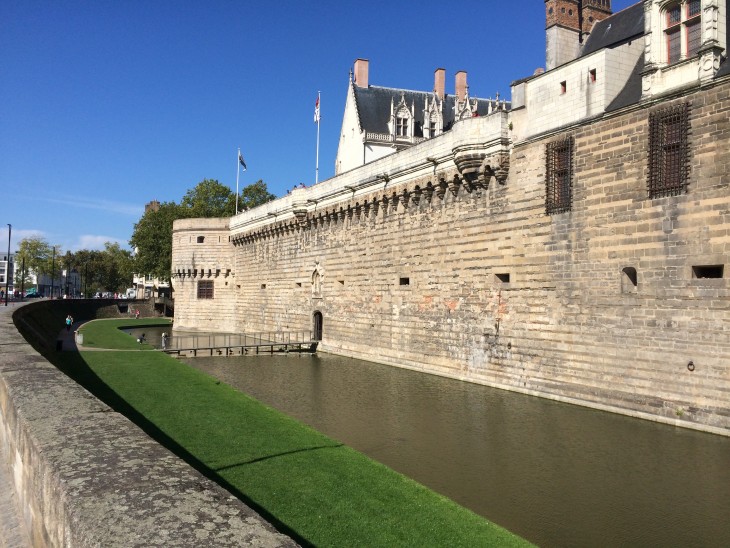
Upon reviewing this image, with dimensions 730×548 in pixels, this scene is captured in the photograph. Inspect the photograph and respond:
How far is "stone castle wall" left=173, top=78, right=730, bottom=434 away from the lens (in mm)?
13914

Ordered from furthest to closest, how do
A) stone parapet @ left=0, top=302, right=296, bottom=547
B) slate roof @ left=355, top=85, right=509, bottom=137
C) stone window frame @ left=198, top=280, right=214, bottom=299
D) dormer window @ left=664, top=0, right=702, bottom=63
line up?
stone window frame @ left=198, top=280, right=214, bottom=299
slate roof @ left=355, top=85, right=509, bottom=137
dormer window @ left=664, top=0, right=702, bottom=63
stone parapet @ left=0, top=302, right=296, bottom=547

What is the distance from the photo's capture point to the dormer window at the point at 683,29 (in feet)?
48.6

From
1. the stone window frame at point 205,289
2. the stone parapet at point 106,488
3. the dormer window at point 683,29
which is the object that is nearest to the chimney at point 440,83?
the stone window frame at point 205,289

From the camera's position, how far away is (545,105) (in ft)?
62.3

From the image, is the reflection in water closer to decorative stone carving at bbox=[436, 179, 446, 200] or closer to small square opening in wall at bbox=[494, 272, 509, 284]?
small square opening in wall at bbox=[494, 272, 509, 284]

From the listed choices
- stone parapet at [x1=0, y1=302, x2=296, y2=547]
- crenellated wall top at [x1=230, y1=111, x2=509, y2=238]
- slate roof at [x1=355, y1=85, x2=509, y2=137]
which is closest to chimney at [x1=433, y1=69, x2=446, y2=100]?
slate roof at [x1=355, y1=85, x2=509, y2=137]

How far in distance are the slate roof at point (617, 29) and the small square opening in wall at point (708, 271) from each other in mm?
7592

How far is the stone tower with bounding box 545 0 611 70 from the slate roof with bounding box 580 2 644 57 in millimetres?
644

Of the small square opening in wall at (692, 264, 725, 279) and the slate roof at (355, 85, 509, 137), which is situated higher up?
the slate roof at (355, 85, 509, 137)

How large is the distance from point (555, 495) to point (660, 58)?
38.3 feet

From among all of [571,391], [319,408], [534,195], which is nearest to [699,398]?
[571,391]

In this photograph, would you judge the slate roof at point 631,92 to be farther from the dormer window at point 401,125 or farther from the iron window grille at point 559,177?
the dormer window at point 401,125

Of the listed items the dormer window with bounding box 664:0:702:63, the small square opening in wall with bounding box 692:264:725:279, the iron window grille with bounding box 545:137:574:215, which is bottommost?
the small square opening in wall with bounding box 692:264:725:279

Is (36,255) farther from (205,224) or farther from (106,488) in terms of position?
(106,488)
